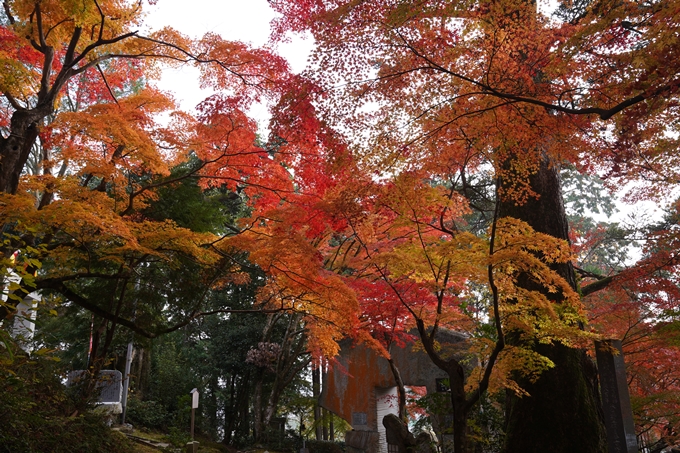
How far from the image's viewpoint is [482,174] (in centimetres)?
1498

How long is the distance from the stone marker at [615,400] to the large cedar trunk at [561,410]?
1.41 m

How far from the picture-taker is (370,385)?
14000 mm

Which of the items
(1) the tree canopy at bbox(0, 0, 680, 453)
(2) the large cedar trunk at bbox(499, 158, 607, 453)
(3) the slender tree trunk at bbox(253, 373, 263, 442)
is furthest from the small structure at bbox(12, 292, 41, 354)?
(3) the slender tree trunk at bbox(253, 373, 263, 442)

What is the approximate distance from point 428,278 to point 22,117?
5563mm

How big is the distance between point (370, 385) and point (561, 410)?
836cm

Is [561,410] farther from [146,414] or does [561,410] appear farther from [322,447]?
[146,414]

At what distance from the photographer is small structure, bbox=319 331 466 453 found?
12422mm

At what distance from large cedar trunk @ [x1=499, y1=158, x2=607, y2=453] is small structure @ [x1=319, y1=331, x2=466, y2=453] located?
539cm

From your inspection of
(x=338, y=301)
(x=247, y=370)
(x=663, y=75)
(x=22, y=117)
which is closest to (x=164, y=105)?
(x=22, y=117)

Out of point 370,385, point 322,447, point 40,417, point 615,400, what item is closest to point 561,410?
point 615,400

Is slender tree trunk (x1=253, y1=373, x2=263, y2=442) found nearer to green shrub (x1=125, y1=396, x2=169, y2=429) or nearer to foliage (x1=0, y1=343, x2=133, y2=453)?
green shrub (x1=125, y1=396, x2=169, y2=429)

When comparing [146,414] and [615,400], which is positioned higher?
[615,400]

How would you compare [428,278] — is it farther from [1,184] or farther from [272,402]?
[272,402]

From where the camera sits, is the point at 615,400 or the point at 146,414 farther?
the point at 146,414
